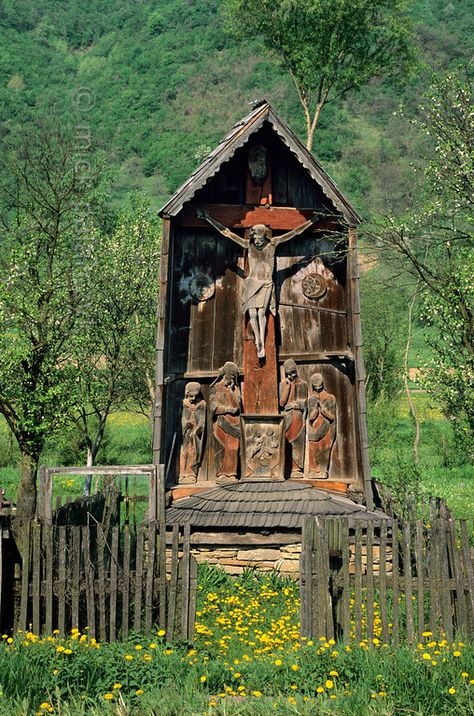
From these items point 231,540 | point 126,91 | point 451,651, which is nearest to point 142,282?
point 231,540

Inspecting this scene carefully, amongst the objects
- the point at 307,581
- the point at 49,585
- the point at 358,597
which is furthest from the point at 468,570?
the point at 49,585

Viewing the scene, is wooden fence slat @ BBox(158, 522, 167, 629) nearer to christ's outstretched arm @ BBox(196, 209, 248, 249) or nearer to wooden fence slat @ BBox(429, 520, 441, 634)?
wooden fence slat @ BBox(429, 520, 441, 634)

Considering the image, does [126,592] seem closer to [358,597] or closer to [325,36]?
[358,597]

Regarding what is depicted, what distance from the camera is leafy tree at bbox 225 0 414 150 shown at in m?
28.6

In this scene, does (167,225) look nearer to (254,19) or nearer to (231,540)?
(231,540)

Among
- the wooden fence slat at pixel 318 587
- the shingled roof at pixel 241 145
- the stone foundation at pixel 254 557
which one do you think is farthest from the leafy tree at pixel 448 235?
the wooden fence slat at pixel 318 587

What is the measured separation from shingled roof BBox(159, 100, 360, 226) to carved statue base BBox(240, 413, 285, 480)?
3469 millimetres

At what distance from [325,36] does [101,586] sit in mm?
22255

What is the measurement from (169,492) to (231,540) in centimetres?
148

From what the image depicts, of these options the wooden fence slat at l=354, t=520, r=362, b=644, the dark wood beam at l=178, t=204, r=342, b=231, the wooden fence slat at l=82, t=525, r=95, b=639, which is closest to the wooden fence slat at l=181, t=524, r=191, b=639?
the wooden fence slat at l=82, t=525, r=95, b=639

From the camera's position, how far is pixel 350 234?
1562 centimetres

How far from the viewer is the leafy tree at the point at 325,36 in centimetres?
2862

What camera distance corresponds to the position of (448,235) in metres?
15.4

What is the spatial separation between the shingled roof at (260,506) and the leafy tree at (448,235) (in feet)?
10.2
